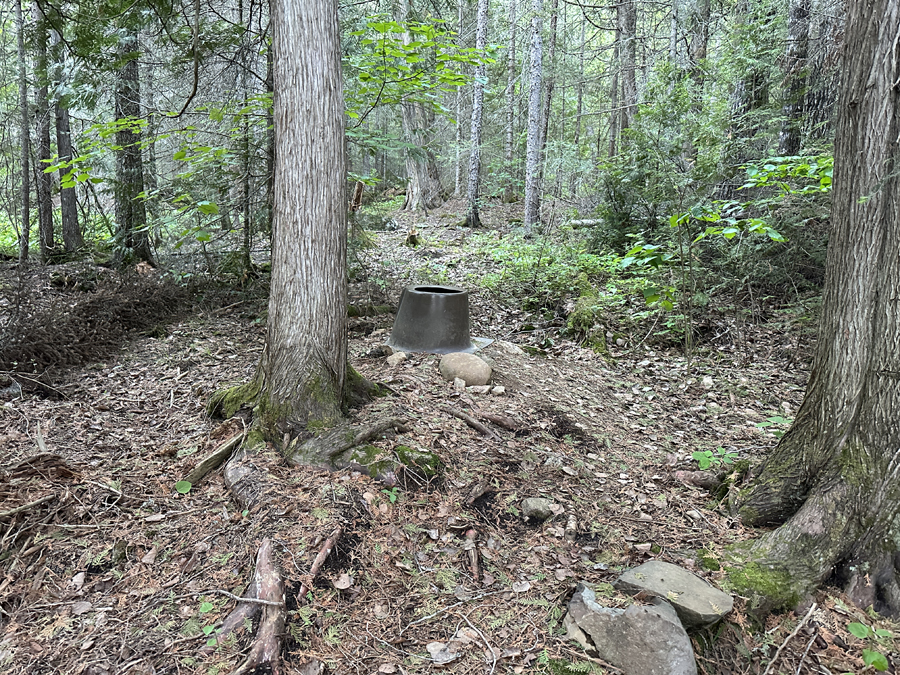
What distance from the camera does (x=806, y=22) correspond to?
6527mm

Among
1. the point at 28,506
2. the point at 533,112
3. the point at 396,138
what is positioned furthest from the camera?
the point at 533,112

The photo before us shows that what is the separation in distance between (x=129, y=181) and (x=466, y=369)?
6146 millimetres

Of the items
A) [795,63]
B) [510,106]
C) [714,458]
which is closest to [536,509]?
[714,458]

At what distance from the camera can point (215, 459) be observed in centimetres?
358

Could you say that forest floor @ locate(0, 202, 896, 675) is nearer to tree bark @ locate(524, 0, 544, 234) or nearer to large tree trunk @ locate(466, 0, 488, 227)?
tree bark @ locate(524, 0, 544, 234)

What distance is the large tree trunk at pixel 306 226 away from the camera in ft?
11.6

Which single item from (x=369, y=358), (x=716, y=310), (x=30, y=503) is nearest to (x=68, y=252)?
(x=369, y=358)

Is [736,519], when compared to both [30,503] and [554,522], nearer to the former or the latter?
[554,522]

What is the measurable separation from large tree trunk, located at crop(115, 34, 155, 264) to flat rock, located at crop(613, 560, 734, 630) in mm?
7441

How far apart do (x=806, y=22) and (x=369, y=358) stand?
22.6ft

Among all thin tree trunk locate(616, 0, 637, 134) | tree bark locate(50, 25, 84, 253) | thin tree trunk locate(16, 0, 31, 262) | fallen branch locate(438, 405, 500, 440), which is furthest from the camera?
thin tree trunk locate(616, 0, 637, 134)

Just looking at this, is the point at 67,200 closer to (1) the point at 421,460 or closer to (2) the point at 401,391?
(2) the point at 401,391

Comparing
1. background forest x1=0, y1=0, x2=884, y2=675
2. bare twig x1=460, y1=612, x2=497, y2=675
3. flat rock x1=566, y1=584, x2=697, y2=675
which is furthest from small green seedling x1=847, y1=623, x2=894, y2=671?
bare twig x1=460, y1=612, x2=497, y2=675

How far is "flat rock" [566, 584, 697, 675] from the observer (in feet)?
7.61
